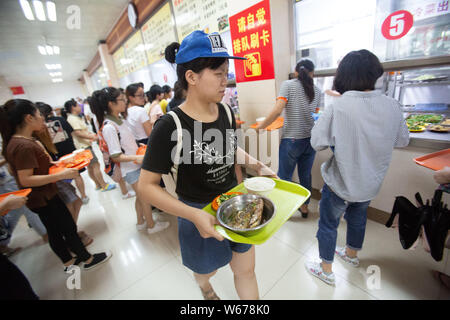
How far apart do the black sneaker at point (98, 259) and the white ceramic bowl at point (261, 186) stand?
6.07 feet

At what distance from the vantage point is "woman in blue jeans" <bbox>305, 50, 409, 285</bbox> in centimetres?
106

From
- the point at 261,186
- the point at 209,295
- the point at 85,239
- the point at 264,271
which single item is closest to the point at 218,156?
the point at 261,186

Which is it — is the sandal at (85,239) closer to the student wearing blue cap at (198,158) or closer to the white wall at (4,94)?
the student wearing blue cap at (198,158)

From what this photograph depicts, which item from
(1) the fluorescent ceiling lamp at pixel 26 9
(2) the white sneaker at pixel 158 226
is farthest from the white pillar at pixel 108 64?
(2) the white sneaker at pixel 158 226

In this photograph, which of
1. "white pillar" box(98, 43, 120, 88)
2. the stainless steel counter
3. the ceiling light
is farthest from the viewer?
"white pillar" box(98, 43, 120, 88)

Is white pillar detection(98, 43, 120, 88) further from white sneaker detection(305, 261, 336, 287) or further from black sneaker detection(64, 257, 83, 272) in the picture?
white sneaker detection(305, 261, 336, 287)

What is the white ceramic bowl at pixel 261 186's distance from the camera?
975 millimetres

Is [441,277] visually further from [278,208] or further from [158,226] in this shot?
[158,226]

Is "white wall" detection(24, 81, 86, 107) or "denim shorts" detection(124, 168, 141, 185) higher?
"white wall" detection(24, 81, 86, 107)

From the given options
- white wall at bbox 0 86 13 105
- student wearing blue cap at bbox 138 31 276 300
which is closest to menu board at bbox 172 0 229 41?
student wearing blue cap at bbox 138 31 276 300

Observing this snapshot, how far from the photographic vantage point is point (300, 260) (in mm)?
1705

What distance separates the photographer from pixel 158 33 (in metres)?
4.09

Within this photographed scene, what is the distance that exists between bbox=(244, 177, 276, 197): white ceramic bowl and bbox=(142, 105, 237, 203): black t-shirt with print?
0.38 feet
